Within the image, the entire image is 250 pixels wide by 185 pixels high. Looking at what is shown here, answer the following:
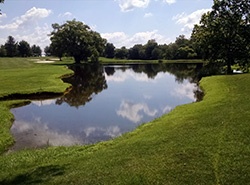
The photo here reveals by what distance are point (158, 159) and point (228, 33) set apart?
161 feet

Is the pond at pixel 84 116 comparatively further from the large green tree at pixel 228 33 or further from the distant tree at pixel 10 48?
the distant tree at pixel 10 48

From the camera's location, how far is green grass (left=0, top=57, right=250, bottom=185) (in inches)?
444

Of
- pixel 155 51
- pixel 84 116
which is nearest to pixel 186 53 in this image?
pixel 155 51

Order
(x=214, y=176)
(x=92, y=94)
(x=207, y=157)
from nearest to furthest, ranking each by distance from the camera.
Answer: (x=214, y=176) → (x=207, y=157) → (x=92, y=94)

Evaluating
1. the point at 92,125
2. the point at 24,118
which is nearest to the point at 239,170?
the point at 92,125

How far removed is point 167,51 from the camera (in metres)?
164

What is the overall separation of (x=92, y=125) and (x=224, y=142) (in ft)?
42.9

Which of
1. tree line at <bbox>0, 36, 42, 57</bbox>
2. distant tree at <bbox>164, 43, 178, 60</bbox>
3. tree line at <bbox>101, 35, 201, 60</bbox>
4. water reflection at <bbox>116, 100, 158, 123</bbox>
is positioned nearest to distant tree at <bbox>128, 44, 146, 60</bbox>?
tree line at <bbox>101, 35, 201, 60</bbox>

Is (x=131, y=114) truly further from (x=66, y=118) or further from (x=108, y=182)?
(x=108, y=182)

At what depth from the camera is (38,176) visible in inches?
496

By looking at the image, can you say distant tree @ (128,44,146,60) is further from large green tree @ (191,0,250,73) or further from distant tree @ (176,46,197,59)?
large green tree @ (191,0,250,73)

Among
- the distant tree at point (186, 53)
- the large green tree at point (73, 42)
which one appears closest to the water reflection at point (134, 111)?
the large green tree at point (73, 42)

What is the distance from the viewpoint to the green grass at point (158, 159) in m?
11.3

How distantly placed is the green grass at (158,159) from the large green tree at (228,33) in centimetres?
3917
